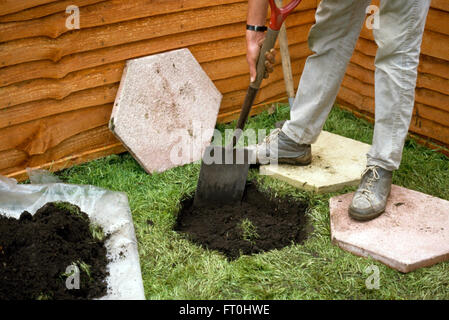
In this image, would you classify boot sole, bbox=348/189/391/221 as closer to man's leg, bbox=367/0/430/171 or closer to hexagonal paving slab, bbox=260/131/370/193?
man's leg, bbox=367/0/430/171

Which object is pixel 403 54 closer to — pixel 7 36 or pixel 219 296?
pixel 219 296

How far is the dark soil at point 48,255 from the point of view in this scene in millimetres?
2305

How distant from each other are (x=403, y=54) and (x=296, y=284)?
4.09 feet

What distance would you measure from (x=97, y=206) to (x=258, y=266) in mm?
959

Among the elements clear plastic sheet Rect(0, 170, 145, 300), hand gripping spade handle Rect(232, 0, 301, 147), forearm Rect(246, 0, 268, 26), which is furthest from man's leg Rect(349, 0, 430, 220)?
clear plastic sheet Rect(0, 170, 145, 300)

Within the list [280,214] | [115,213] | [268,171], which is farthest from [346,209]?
[115,213]

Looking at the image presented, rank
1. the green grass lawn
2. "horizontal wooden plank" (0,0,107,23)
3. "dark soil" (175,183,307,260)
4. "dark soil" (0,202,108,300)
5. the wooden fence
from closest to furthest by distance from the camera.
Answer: "dark soil" (0,202,108,300), the green grass lawn, "dark soil" (175,183,307,260), "horizontal wooden plank" (0,0,107,23), the wooden fence

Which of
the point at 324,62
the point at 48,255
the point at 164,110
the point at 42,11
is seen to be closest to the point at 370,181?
the point at 324,62

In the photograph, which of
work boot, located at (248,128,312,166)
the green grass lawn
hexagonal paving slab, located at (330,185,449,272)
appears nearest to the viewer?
the green grass lawn

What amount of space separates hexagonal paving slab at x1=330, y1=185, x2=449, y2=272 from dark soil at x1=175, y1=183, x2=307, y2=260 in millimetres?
230

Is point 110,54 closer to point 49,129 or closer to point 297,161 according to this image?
point 49,129

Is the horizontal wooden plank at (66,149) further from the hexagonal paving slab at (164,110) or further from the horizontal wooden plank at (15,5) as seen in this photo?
the horizontal wooden plank at (15,5)

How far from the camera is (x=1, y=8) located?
2.90 m

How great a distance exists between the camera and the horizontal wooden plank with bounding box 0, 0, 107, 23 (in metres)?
2.97
